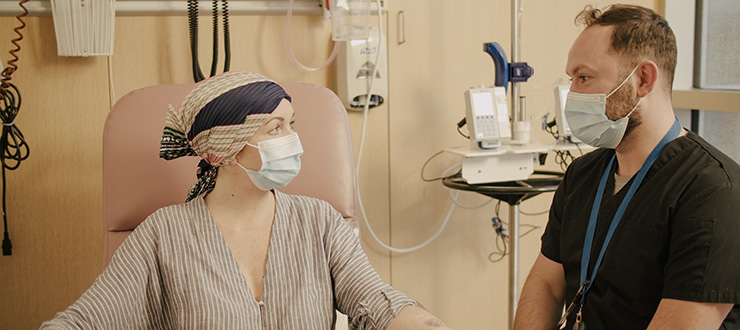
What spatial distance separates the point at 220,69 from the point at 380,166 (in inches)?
26.7

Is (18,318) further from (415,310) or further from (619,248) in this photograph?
(619,248)

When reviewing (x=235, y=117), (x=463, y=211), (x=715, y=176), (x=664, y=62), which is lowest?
(x=463, y=211)

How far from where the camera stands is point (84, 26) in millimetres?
2121

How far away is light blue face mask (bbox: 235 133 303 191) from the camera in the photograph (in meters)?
1.40

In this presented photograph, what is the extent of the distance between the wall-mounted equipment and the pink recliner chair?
0.52 m

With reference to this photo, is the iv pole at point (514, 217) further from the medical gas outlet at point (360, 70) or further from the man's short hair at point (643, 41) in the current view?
the man's short hair at point (643, 41)

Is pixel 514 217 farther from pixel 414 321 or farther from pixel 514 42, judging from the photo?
pixel 414 321

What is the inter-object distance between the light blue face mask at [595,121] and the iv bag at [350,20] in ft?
3.08

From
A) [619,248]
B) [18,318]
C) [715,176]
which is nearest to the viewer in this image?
[715,176]

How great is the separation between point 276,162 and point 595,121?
690 millimetres

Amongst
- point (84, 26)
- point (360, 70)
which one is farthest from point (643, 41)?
point (84, 26)

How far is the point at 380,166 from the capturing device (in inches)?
99.7

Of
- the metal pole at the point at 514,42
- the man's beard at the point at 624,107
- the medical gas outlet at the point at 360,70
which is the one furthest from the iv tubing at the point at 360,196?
the man's beard at the point at 624,107

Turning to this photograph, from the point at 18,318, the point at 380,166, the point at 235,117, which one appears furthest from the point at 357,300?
the point at 18,318
